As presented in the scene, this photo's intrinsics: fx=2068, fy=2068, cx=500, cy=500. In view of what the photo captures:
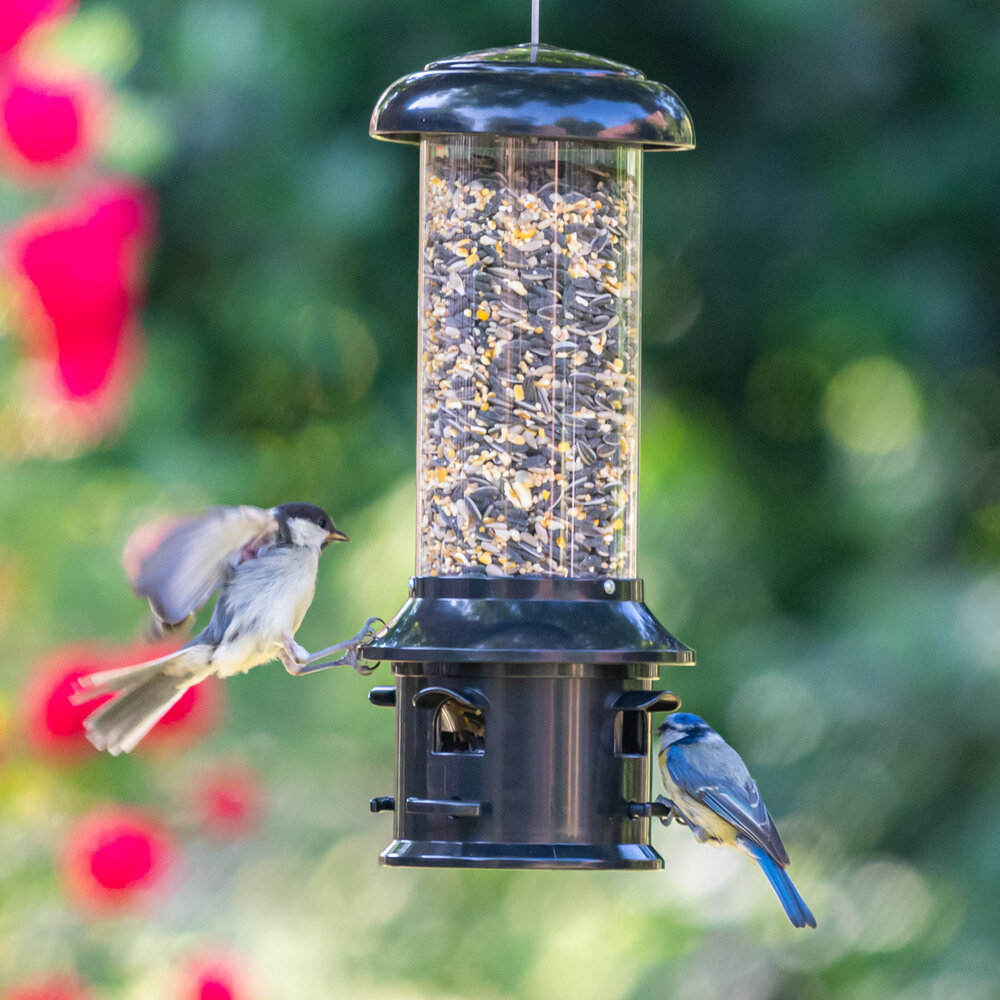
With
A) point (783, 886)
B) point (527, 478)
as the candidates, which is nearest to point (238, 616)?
point (527, 478)

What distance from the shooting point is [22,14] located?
196 inches

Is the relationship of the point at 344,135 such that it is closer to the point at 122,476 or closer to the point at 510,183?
the point at 122,476

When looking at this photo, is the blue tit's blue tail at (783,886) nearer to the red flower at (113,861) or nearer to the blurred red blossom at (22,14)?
Answer: the red flower at (113,861)

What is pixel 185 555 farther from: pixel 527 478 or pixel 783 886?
pixel 783 886

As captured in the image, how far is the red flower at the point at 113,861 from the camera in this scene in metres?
4.96

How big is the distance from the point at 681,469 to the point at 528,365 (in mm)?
2363

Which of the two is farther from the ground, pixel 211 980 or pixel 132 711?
pixel 132 711

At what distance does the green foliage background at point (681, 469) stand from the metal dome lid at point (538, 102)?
6.99ft

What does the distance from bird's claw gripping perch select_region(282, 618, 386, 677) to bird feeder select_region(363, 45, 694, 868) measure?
88 mm

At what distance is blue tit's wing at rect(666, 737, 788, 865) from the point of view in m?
3.77

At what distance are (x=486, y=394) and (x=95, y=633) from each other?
6.91 feet

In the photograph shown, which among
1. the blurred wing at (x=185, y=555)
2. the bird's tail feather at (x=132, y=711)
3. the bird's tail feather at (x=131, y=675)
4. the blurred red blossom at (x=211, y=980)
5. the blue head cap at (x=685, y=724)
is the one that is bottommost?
the blurred red blossom at (x=211, y=980)

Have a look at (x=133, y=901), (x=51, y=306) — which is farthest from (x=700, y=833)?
(x=51, y=306)

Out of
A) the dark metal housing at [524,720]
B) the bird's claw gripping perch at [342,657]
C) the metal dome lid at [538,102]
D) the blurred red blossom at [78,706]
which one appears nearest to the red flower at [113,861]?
the blurred red blossom at [78,706]
